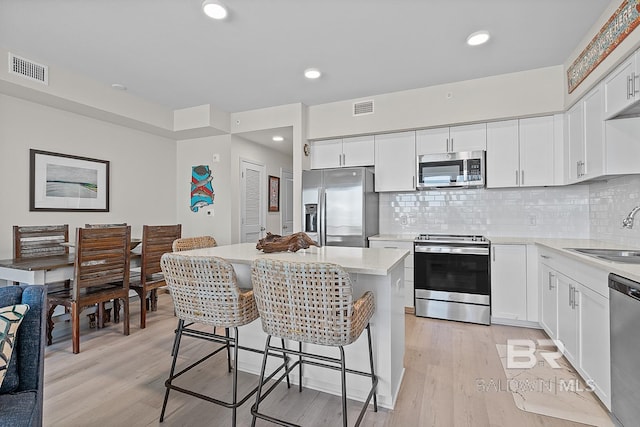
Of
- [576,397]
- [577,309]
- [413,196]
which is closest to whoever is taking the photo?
[576,397]

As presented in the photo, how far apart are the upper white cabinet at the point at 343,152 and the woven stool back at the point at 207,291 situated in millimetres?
2767

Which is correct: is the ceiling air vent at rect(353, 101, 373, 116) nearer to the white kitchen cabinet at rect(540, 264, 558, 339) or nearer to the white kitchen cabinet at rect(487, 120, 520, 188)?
the white kitchen cabinet at rect(487, 120, 520, 188)

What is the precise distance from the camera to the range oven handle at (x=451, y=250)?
3.24 m

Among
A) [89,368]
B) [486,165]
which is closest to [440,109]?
[486,165]

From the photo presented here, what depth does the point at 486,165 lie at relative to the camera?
352 centimetres

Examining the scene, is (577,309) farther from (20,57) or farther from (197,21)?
(20,57)

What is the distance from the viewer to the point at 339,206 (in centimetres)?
381

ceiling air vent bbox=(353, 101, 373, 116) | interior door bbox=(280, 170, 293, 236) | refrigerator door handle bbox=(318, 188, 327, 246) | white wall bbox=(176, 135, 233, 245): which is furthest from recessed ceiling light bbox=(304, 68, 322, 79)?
interior door bbox=(280, 170, 293, 236)

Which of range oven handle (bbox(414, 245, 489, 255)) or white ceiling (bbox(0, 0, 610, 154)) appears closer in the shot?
white ceiling (bbox(0, 0, 610, 154))

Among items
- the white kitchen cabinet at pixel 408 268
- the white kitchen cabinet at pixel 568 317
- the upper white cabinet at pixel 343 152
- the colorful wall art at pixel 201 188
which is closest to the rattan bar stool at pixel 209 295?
the white kitchen cabinet at pixel 568 317

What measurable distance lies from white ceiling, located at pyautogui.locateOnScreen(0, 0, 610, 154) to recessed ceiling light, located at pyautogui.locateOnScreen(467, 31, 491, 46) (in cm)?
5

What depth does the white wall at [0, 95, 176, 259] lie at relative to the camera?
3.13 meters

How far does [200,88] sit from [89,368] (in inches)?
118

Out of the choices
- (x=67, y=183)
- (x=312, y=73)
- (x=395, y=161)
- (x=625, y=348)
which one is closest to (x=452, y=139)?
(x=395, y=161)
